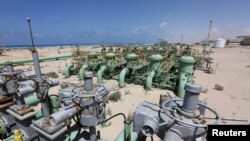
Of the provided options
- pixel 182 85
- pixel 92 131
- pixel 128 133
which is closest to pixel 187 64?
pixel 182 85

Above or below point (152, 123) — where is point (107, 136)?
below

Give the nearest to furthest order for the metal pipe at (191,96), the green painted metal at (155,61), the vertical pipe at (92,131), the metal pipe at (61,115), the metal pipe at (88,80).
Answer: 1. the metal pipe at (191,96)
2. the metal pipe at (61,115)
3. the metal pipe at (88,80)
4. the vertical pipe at (92,131)
5. the green painted metal at (155,61)

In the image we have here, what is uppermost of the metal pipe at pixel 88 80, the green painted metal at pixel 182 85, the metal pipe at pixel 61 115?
the metal pipe at pixel 88 80

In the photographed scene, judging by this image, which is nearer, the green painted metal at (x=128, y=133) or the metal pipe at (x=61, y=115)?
the metal pipe at (x=61, y=115)

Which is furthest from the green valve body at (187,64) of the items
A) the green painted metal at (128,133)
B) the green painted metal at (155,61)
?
the green painted metal at (128,133)

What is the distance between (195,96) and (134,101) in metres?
6.30

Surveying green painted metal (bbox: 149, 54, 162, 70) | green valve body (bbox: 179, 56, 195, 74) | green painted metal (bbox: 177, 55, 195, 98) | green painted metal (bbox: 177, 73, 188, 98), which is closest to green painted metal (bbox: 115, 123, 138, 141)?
green painted metal (bbox: 177, 73, 188, 98)

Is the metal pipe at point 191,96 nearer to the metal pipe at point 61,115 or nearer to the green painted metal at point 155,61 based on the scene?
the metal pipe at point 61,115

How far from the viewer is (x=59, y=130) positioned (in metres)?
2.55

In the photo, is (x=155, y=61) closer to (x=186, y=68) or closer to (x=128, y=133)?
(x=186, y=68)

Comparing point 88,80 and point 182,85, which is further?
point 182,85

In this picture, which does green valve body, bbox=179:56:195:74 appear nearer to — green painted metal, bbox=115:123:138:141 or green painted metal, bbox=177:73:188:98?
green painted metal, bbox=177:73:188:98

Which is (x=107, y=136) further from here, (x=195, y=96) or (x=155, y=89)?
(x=155, y=89)

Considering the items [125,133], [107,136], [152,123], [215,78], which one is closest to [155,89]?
[107,136]
